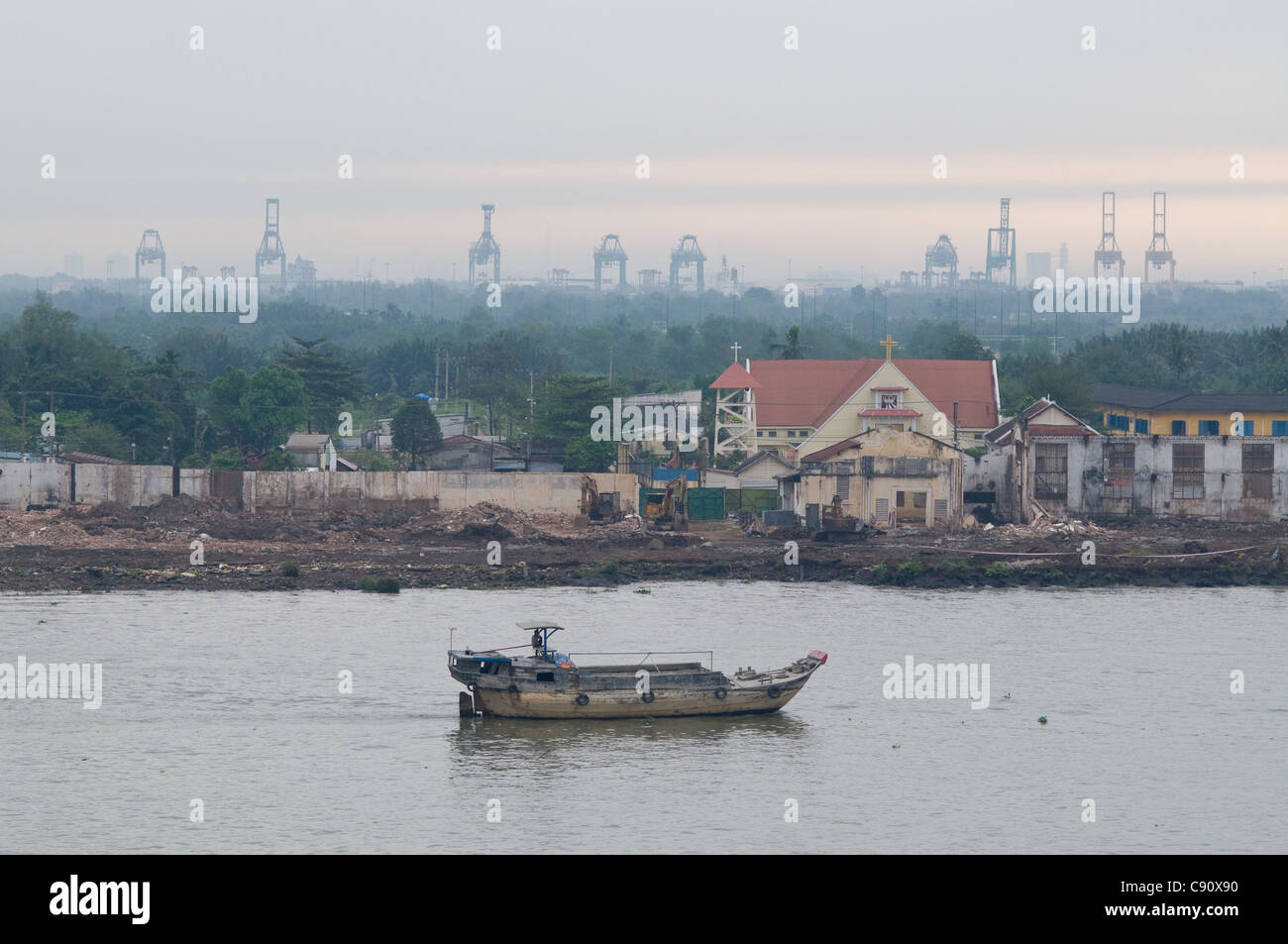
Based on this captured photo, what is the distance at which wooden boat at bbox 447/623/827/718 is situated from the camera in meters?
26.6

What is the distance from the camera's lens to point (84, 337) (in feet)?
225

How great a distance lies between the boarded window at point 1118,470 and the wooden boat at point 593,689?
25.7 metres

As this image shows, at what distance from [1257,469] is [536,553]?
868 inches

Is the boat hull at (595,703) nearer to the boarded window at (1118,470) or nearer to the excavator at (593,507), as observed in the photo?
the excavator at (593,507)

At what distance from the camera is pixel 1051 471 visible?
164 feet

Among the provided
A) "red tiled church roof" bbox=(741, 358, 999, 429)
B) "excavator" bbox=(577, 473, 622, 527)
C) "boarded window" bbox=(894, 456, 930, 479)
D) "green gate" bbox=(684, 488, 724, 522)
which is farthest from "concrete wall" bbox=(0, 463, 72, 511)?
"boarded window" bbox=(894, 456, 930, 479)

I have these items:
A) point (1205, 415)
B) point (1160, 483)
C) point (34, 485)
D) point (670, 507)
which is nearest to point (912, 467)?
point (670, 507)

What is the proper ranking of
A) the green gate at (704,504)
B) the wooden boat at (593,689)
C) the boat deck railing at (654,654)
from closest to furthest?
the wooden boat at (593,689) < the boat deck railing at (654,654) < the green gate at (704,504)

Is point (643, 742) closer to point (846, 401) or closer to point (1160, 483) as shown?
point (1160, 483)

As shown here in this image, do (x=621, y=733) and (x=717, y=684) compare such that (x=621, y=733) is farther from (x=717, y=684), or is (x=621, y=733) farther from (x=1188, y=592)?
(x=1188, y=592)

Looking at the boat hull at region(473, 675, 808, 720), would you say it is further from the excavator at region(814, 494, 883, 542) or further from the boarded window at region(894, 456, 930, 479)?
the boarded window at region(894, 456, 930, 479)

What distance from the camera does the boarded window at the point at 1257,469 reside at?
49.3 meters

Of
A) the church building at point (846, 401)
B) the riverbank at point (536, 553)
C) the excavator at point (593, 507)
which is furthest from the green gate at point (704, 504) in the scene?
the church building at point (846, 401)

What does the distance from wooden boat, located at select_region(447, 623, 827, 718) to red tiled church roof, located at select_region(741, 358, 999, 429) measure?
104 feet
